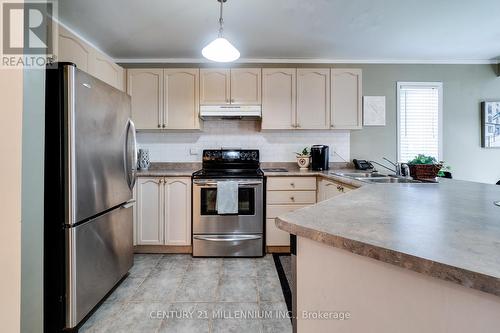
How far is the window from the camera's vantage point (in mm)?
3275

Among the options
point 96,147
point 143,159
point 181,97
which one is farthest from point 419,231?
point 143,159

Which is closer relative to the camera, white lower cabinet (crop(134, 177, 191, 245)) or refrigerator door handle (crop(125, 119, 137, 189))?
refrigerator door handle (crop(125, 119, 137, 189))

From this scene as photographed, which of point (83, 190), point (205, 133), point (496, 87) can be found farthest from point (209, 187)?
point (496, 87)

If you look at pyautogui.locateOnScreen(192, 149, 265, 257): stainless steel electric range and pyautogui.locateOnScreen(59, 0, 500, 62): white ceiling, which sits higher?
pyautogui.locateOnScreen(59, 0, 500, 62): white ceiling

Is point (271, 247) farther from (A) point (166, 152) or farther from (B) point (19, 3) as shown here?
(B) point (19, 3)

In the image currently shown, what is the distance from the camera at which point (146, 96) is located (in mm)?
2994

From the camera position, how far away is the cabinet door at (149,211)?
2750 mm

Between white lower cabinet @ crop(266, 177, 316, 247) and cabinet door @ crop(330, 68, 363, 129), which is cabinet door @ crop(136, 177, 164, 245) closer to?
white lower cabinet @ crop(266, 177, 316, 247)

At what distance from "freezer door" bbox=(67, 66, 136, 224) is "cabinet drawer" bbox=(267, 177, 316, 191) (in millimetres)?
1454

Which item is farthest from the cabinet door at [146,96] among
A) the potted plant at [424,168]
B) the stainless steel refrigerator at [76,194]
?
the potted plant at [424,168]

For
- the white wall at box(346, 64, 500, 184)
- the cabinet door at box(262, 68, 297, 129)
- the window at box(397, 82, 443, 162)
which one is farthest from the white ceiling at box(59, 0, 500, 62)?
the window at box(397, 82, 443, 162)

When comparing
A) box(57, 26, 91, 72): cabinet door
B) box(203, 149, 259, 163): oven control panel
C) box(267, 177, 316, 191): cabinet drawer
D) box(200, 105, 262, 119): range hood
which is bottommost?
box(267, 177, 316, 191): cabinet drawer

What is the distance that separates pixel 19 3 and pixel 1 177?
635 mm

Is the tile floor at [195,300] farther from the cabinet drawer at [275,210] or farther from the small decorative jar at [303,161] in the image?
the small decorative jar at [303,161]
